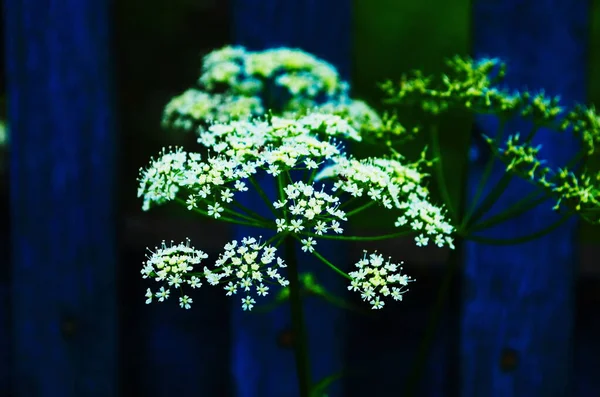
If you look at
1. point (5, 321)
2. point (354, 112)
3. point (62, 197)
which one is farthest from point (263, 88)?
point (5, 321)

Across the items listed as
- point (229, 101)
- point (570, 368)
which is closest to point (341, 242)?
point (229, 101)

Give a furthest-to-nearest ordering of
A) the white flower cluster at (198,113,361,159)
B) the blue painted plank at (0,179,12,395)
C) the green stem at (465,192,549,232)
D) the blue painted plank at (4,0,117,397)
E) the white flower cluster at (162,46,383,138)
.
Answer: the blue painted plank at (0,179,12,395) → the blue painted plank at (4,0,117,397) → the white flower cluster at (162,46,383,138) → the green stem at (465,192,549,232) → the white flower cluster at (198,113,361,159)

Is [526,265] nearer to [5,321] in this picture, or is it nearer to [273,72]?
[273,72]

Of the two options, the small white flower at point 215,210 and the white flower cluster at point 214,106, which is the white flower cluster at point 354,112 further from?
the small white flower at point 215,210

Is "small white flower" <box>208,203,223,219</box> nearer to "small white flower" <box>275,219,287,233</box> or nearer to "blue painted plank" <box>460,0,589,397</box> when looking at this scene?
"small white flower" <box>275,219,287,233</box>

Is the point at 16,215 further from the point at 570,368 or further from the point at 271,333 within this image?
the point at 570,368

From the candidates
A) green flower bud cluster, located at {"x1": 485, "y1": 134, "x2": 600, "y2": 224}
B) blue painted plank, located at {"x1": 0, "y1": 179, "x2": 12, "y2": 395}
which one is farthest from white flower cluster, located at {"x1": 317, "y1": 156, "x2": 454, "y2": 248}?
blue painted plank, located at {"x1": 0, "y1": 179, "x2": 12, "y2": 395}
